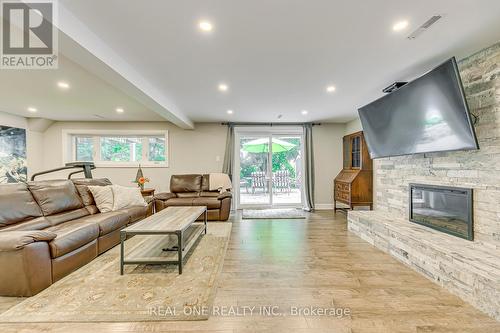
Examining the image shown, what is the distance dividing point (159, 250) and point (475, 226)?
11.3 ft

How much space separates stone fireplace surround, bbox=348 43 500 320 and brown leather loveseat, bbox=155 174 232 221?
2.75 meters

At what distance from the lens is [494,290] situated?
1621mm

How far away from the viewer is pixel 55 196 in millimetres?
2939

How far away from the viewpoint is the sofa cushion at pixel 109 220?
2794 mm

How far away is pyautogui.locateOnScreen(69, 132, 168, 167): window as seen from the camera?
231 inches

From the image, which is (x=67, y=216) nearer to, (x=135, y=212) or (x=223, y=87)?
(x=135, y=212)

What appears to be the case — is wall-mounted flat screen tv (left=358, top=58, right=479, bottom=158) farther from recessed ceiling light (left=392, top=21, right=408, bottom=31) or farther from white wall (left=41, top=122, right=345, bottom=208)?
white wall (left=41, top=122, right=345, bottom=208)

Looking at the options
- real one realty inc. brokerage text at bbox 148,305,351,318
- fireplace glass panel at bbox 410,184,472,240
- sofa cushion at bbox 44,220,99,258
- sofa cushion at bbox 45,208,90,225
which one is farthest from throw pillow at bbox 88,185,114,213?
fireplace glass panel at bbox 410,184,472,240

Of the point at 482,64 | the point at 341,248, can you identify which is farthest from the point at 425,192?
the point at 482,64

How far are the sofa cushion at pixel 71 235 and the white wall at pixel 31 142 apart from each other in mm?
3981

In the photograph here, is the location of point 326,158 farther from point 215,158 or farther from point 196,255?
point 196,255

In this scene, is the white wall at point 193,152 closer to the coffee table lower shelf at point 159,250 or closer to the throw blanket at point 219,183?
the throw blanket at point 219,183

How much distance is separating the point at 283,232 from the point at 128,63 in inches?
127

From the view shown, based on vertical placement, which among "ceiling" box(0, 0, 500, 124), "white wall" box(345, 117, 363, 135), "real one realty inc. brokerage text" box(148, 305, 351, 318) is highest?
"ceiling" box(0, 0, 500, 124)
